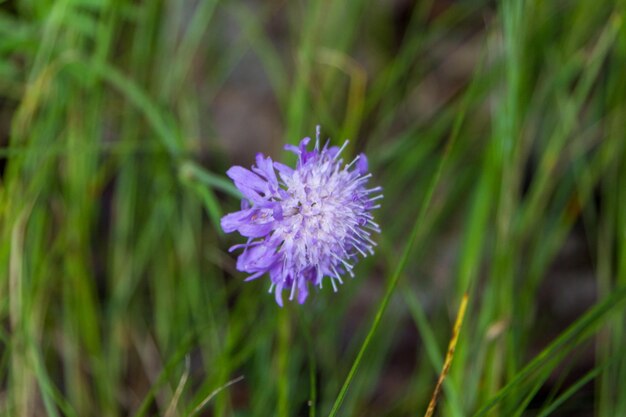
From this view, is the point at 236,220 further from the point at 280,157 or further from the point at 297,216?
the point at 280,157

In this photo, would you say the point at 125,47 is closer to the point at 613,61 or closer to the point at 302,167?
the point at 302,167

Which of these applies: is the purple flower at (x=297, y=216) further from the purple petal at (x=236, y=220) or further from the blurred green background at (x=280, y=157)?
the blurred green background at (x=280, y=157)

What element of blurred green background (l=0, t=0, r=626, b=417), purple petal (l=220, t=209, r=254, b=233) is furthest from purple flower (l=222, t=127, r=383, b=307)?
blurred green background (l=0, t=0, r=626, b=417)

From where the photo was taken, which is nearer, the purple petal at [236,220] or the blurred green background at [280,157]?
the purple petal at [236,220]

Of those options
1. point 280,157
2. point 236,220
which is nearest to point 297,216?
point 236,220

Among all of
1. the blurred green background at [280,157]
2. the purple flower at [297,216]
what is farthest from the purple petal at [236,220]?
the blurred green background at [280,157]

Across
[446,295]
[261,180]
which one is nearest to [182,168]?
[261,180]
